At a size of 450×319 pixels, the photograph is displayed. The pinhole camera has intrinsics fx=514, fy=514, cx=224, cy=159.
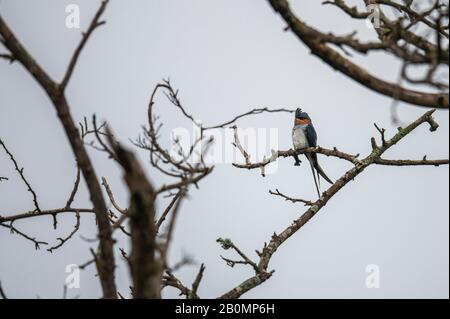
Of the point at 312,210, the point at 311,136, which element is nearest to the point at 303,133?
the point at 311,136

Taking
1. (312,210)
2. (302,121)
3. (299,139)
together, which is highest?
(302,121)

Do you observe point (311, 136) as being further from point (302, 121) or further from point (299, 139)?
point (302, 121)

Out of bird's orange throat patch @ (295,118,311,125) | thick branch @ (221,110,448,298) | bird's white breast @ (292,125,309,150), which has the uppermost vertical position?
bird's orange throat patch @ (295,118,311,125)

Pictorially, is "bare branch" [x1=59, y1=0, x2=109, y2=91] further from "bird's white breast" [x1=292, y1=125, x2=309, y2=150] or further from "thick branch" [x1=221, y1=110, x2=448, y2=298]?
"bird's white breast" [x1=292, y1=125, x2=309, y2=150]

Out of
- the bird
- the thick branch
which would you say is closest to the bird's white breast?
the bird

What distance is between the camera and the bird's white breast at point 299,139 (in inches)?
393

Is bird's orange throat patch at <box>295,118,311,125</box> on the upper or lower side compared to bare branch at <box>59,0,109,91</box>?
upper

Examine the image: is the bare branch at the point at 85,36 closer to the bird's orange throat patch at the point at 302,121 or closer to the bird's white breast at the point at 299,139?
the bird's white breast at the point at 299,139

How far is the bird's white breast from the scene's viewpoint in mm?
9992

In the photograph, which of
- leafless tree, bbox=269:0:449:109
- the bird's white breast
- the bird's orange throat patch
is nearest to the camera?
leafless tree, bbox=269:0:449:109

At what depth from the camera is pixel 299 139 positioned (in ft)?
32.8

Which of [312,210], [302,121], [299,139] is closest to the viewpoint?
[312,210]
